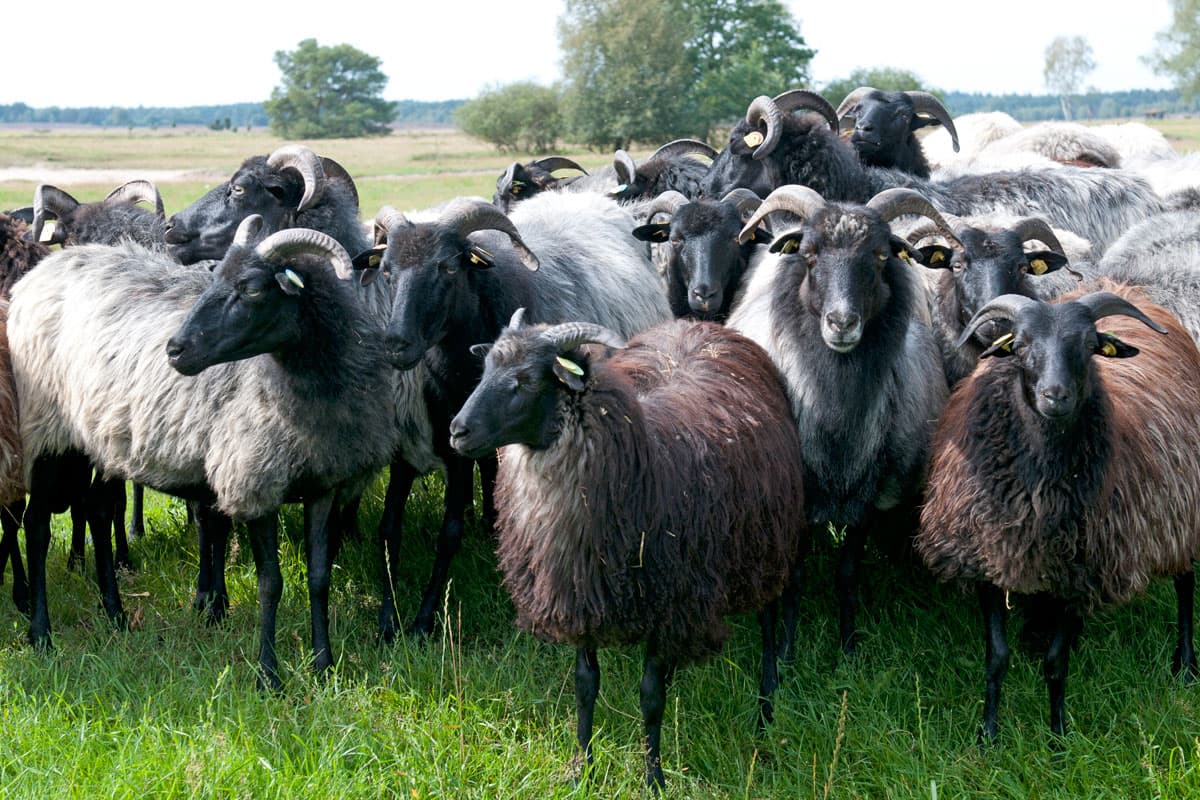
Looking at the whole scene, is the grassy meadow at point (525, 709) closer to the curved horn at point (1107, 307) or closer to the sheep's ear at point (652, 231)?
the curved horn at point (1107, 307)

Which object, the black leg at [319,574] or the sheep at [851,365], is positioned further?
the black leg at [319,574]

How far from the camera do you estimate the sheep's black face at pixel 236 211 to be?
6672 mm

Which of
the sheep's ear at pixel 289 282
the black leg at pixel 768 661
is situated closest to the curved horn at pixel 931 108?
the black leg at pixel 768 661

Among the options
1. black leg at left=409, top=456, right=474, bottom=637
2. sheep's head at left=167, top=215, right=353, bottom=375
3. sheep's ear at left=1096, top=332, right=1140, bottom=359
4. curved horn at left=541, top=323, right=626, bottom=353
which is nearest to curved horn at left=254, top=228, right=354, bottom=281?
sheep's head at left=167, top=215, right=353, bottom=375

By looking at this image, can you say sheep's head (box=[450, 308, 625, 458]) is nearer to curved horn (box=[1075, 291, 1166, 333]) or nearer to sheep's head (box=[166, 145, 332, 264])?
curved horn (box=[1075, 291, 1166, 333])

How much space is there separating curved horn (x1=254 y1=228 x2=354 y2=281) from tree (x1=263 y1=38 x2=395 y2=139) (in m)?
105

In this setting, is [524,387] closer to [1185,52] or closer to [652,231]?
[652,231]

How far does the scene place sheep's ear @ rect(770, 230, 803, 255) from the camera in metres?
5.45

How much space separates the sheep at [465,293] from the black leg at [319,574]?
627 mm

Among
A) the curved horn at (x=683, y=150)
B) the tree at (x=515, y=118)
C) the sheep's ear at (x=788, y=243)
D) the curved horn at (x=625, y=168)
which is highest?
the tree at (x=515, y=118)

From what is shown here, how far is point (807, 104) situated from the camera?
798 centimetres

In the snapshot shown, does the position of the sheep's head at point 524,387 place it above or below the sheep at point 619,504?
above

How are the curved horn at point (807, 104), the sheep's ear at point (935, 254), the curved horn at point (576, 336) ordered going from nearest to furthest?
the curved horn at point (576, 336) → the sheep's ear at point (935, 254) → the curved horn at point (807, 104)

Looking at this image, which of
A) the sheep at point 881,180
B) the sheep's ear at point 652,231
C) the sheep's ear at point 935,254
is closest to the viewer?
the sheep's ear at point 935,254
